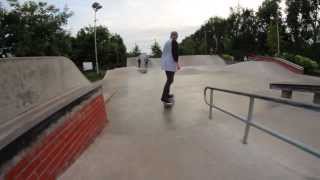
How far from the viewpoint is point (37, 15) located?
93.8ft

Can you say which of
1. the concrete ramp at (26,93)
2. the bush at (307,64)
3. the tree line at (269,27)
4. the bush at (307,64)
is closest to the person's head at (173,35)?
the concrete ramp at (26,93)

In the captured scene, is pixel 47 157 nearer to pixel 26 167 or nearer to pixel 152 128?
pixel 26 167

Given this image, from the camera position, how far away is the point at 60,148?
319 cm

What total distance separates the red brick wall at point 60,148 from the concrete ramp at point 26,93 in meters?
0.23

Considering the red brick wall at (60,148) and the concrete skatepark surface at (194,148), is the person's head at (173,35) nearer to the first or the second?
Result: the concrete skatepark surface at (194,148)

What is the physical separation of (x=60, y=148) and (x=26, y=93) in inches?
28.2

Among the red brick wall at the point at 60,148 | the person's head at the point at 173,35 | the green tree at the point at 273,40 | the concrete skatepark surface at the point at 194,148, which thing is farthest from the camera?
the green tree at the point at 273,40

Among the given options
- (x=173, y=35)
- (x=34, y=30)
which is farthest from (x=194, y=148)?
(x=34, y=30)

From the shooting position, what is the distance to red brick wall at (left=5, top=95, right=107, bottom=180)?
2.41 m

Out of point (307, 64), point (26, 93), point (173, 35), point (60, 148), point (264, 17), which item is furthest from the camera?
point (264, 17)

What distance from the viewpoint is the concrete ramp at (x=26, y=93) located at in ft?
8.14

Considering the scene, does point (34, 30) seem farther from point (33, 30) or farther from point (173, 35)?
point (173, 35)

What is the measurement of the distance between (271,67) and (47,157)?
21011mm

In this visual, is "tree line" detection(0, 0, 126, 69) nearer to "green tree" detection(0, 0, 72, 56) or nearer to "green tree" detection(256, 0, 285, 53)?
"green tree" detection(0, 0, 72, 56)
